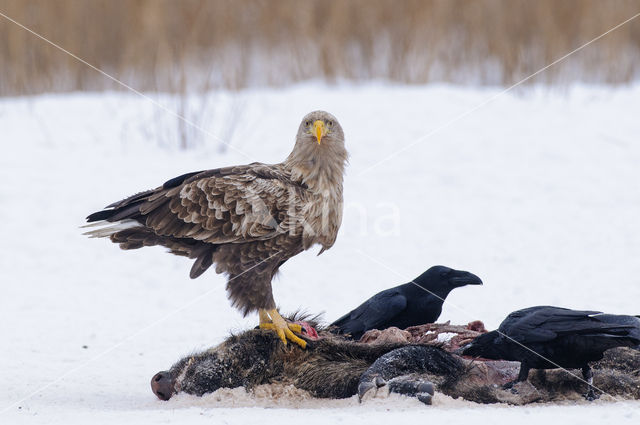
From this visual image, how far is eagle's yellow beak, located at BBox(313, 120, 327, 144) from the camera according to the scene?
18.0 ft

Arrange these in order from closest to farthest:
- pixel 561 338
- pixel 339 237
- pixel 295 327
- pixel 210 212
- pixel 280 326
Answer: pixel 561 338 < pixel 280 326 < pixel 295 327 < pixel 210 212 < pixel 339 237

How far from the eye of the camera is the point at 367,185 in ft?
34.7

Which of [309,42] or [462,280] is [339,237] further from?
[309,42]

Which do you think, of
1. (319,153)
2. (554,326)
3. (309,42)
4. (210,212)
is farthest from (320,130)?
(309,42)

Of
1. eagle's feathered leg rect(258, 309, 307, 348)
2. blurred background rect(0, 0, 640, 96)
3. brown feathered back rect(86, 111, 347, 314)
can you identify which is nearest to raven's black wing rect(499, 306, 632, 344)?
eagle's feathered leg rect(258, 309, 307, 348)

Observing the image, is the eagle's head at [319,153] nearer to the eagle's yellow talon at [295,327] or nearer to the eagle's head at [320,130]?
the eagle's head at [320,130]

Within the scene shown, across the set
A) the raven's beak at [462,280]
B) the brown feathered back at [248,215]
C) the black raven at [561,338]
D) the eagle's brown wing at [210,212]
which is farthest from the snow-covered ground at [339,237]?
the raven's beak at [462,280]

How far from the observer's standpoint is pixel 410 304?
543 cm

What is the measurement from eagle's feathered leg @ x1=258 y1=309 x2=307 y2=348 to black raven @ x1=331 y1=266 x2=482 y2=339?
14.5 inches

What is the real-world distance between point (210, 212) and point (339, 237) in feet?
14.1

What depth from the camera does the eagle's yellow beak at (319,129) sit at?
5481mm

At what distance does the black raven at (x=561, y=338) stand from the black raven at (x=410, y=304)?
79cm

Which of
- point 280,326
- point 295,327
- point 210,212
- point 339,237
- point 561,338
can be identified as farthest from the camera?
point 339,237

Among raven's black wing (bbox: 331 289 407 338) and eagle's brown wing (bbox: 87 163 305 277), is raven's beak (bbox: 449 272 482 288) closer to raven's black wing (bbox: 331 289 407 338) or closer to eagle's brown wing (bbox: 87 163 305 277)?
raven's black wing (bbox: 331 289 407 338)
